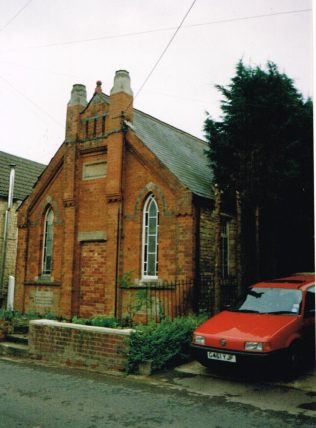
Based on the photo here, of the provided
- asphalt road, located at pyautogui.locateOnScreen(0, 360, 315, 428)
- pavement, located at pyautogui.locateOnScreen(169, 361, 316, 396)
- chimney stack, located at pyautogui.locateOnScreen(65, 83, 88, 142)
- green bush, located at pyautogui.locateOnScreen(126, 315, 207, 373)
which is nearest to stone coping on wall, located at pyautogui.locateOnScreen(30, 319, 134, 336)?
green bush, located at pyautogui.locateOnScreen(126, 315, 207, 373)

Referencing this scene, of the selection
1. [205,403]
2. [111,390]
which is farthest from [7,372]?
[205,403]

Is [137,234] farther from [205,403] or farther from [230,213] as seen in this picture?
[205,403]

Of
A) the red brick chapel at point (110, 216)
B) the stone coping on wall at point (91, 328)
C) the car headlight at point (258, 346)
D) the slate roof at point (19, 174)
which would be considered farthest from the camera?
the slate roof at point (19, 174)

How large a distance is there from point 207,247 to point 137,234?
236 cm

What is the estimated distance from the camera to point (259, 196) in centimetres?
1139

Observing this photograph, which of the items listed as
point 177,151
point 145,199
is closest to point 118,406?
point 145,199

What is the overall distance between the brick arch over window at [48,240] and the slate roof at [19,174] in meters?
6.63

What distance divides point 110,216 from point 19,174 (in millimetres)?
12871

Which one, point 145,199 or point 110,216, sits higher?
point 145,199

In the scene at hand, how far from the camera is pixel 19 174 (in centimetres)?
2505

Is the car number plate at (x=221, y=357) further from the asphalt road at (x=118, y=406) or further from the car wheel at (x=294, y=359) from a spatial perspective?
the car wheel at (x=294, y=359)

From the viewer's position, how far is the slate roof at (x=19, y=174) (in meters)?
23.1

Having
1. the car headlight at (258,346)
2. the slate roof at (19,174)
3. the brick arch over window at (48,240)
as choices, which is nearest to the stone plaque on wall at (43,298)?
the brick arch over window at (48,240)

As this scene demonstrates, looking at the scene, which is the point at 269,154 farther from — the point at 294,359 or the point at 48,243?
the point at 48,243
